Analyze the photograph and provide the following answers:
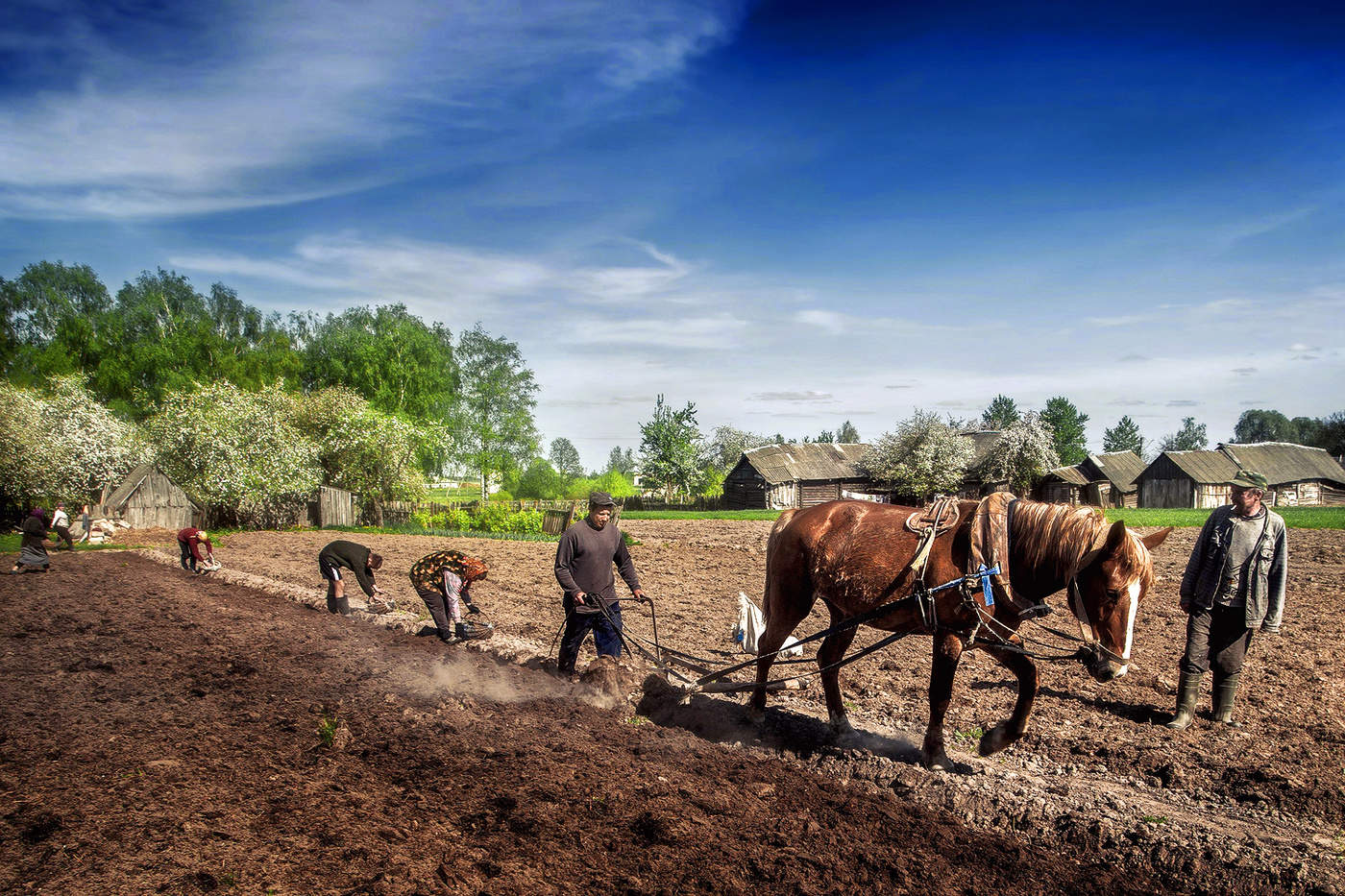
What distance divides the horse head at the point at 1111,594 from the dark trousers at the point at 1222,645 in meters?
1.98

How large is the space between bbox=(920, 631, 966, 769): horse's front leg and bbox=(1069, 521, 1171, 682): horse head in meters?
0.77

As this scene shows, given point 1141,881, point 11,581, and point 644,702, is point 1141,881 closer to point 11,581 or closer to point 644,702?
point 644,702

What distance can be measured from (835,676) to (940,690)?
42.4 inches

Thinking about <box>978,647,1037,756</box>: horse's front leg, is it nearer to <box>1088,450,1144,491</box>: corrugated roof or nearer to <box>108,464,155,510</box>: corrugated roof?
<box>108,464,155,510</box>: corrugated roof

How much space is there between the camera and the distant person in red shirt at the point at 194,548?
1677 cm

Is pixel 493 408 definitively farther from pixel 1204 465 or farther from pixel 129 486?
pixel 1204 465

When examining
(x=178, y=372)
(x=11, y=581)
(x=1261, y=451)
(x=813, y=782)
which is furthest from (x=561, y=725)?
(x=1261, y=451)

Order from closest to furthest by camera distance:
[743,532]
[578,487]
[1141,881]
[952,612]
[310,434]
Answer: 1. [1141,881]
2. [952,612]
3. [743,532]
4. [310,434]
5. [578,487]

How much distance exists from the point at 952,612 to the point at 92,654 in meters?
9.63

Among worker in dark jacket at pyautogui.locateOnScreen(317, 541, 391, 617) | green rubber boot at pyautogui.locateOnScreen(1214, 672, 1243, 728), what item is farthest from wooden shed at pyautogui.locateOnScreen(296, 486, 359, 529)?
green rubber boot at pyautogui.locateOnScreen(1214, 672, 1243, 728)

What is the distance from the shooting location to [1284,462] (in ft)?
158

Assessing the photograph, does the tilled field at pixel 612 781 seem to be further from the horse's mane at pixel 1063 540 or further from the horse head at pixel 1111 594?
the horse's mane at pixel 1063 540

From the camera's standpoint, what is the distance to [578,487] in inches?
2532

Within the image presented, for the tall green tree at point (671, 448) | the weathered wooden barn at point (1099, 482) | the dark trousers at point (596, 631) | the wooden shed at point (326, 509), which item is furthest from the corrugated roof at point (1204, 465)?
the dark trousers at point (596, 631)
